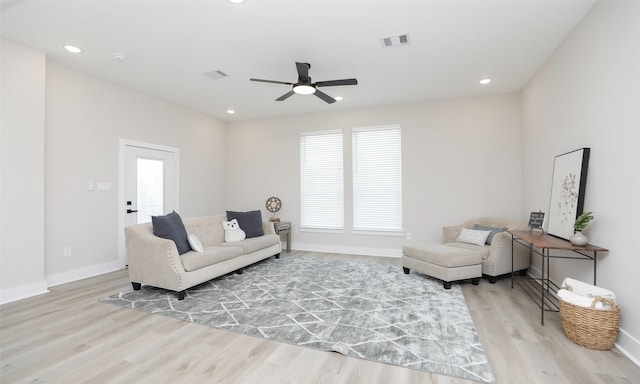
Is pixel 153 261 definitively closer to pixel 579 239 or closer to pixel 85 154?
pixel 85 154

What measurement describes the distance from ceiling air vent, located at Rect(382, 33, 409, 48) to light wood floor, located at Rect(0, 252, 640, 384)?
9.69 feet

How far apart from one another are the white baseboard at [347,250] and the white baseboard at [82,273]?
124 inches

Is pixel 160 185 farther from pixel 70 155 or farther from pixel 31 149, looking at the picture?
pixel 31 149

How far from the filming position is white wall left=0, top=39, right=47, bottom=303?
3.24m

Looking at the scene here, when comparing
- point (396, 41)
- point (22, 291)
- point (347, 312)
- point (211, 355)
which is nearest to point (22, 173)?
point (22, 291)

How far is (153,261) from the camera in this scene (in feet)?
11.1

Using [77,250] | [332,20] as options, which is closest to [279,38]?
[332,20]

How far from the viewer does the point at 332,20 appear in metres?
2.85

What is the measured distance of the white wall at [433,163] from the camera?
490 cm

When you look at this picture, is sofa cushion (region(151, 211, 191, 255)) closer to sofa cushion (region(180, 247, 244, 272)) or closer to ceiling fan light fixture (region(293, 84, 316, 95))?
sofa cushion (region(180, 247, 244, 272))

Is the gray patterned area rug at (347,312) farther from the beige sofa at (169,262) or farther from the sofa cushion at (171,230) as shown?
the sofa cushion at (171,230)

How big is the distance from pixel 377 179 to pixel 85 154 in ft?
15.4

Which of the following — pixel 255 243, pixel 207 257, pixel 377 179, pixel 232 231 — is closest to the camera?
pixel 207 257

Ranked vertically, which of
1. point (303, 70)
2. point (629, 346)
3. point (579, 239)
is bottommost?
point (629, 346)
